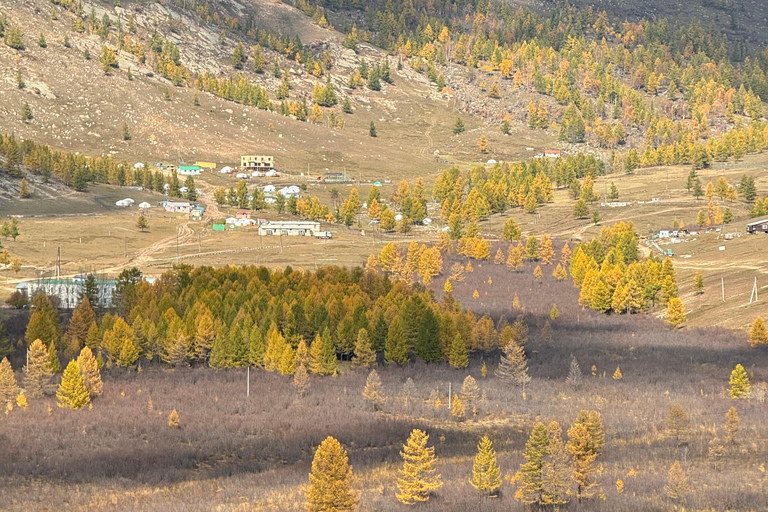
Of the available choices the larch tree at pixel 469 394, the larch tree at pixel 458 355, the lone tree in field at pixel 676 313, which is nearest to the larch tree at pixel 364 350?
the larch tree at pixel 458 355

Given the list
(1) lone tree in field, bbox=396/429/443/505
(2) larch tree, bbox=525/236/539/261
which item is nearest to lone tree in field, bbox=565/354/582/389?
(1) lone tree in field, bbox=396/429/443/505

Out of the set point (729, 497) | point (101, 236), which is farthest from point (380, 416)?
point (101, 236)

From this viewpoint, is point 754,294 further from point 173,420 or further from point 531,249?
point 173,420

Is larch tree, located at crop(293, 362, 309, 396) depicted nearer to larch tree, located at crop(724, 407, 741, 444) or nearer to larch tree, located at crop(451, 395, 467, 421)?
larch tree, located at crop(451, 395, 467, 421)

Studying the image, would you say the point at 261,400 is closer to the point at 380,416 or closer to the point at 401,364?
the point at 380,416

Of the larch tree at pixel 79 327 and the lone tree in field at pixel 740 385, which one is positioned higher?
the larch tree at pixel 79 327

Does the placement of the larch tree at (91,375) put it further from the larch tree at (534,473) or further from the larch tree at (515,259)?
the larch tree at (515,259)
